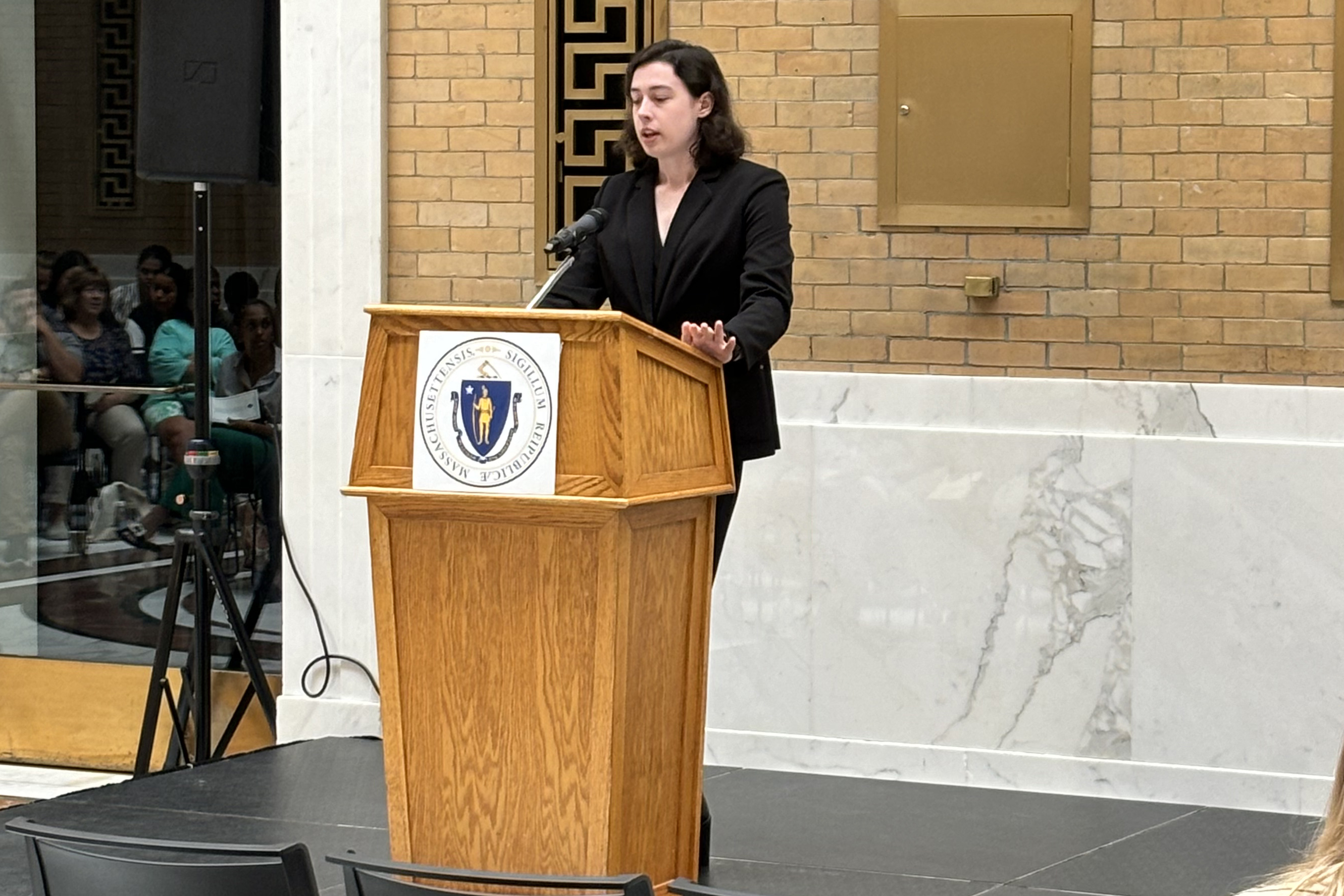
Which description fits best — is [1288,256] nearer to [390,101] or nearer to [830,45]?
[830,45]

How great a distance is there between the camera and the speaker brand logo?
19.6 ft

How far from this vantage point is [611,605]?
11.6ft

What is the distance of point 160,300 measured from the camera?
6625 mm

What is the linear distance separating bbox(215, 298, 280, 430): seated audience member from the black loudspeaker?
0.74 metres

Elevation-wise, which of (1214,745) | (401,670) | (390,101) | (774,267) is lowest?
(1214,745)

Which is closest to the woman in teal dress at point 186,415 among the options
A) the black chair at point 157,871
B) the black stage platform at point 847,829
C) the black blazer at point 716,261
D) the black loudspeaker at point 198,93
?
the black loudspeaker at point 198,93

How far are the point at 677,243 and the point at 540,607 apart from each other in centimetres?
97

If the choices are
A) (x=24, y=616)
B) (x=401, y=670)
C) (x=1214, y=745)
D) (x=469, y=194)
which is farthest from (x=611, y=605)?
(x=24, y=616)

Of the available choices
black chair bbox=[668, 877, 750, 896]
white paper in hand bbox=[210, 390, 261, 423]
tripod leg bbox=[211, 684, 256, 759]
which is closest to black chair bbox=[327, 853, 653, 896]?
black chair bbox=[668, 877, 750, 896]

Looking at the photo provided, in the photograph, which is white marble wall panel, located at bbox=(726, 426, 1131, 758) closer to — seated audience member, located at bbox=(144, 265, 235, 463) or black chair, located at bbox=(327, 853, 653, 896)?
seated audience member, located at bbox=(144, 265, 235, 463)

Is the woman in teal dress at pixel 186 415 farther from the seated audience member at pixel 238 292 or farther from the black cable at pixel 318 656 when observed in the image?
the black cable at pixel 318 656

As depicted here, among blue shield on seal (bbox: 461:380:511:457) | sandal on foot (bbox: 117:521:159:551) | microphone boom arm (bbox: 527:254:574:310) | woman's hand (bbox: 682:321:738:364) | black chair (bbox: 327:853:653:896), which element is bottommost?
sandal on foot (bbox: 117:521:159:551)

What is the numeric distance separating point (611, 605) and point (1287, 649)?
2.59 m

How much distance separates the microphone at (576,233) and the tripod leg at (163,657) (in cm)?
239
